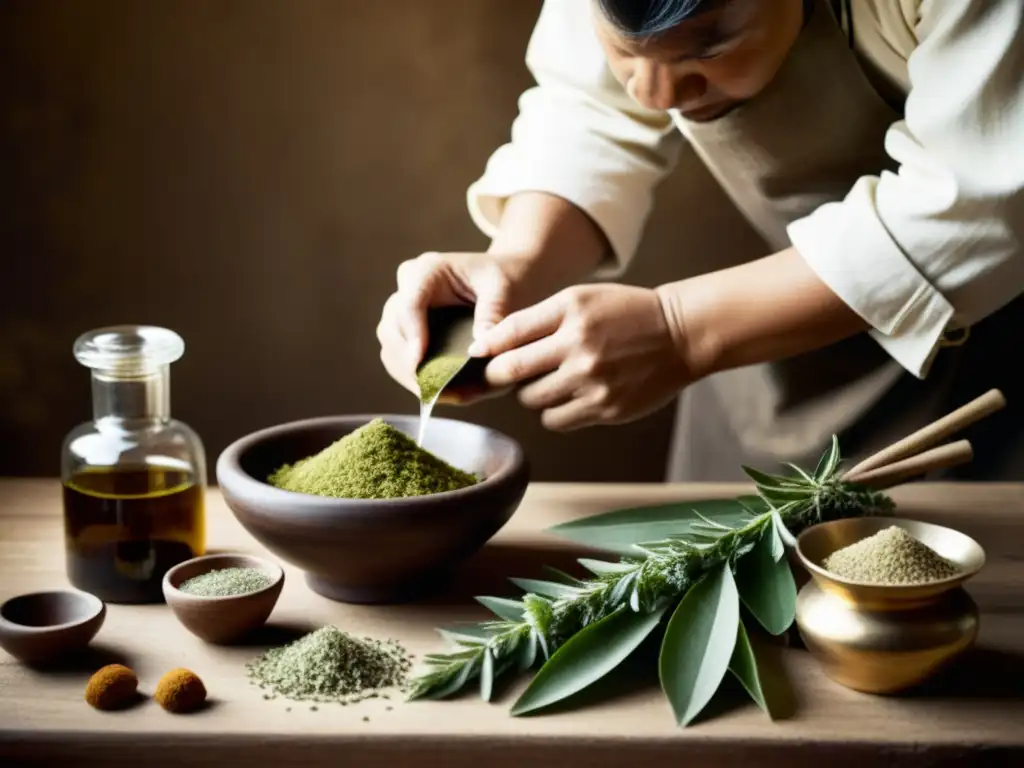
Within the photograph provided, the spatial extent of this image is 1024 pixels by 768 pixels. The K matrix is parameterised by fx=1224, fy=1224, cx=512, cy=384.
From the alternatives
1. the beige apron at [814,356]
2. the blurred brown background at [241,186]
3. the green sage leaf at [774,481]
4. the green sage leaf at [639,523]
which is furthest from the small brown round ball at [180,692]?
the blurred brown background at [241,186]

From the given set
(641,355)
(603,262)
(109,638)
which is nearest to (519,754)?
(109,638)

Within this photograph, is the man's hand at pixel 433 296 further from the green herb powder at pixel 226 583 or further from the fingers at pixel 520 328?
the green herb powder at pixel 226 583

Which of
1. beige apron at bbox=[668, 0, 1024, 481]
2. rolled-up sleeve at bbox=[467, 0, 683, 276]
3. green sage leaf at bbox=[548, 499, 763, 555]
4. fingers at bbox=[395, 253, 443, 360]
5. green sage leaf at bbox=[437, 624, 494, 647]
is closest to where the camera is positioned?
green sage leaf at bbox=[437, 624, 494, 647]

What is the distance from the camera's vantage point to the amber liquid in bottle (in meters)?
1.23

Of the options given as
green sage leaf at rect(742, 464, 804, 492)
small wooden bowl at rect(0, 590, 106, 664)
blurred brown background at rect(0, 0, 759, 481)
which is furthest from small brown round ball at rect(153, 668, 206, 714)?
blurred brown background at rect(0, 0, 759, 481)

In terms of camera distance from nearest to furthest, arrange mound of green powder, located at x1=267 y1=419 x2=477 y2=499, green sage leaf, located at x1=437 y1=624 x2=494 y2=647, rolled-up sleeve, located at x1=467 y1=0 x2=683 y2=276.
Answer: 1. green sage leaf, located at x1=437 y1=624 x2=494 y2=647
2. mound of green powder, located at x1=267 y1=419 x2=477 y2=499
3. rolled-up sleeve, located at x1=467 y1=0 x2=683 y2=276

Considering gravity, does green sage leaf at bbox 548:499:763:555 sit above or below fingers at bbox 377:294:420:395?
below

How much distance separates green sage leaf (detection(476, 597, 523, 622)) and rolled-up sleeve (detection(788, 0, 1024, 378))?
51 cm

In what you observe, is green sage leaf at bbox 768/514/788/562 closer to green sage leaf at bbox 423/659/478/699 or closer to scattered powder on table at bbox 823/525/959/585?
scattered powder on table at bbox 823/525/959/585

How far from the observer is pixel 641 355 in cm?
141

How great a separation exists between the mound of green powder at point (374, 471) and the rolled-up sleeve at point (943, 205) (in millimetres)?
481

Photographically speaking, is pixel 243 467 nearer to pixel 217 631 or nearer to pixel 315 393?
A: pixel 217 631

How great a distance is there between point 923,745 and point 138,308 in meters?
1.91

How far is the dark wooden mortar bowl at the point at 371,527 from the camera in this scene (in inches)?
44.6
